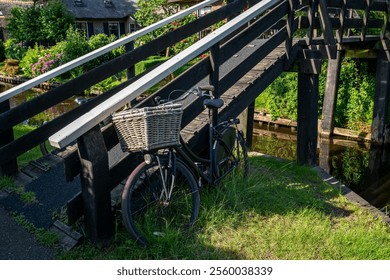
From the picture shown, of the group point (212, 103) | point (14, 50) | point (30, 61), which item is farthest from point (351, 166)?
point (14, 50)

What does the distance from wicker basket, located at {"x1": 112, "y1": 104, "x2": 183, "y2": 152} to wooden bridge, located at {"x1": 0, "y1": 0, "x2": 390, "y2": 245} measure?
13cm

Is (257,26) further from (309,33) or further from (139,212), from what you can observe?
(139,212)

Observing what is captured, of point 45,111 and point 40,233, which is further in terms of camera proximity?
point 45,111

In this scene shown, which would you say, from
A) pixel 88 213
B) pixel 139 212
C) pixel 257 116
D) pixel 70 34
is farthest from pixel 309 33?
pixel 70 34

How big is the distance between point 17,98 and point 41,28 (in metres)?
13.2

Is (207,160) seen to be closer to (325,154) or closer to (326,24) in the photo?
(326,24)

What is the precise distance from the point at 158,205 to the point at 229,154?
1205 mm

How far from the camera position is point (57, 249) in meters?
2.81

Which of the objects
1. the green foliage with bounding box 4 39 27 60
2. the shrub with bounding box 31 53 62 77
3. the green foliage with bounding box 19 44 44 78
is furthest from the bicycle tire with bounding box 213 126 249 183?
the green foliage with bounding box 4 39 27 60

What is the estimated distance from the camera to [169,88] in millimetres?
3400

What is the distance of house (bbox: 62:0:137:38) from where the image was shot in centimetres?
3353

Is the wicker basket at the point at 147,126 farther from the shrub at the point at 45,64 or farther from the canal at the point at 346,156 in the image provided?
the shrub at the point at 45,64

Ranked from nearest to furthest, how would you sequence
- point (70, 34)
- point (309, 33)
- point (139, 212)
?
point (139, 212), point (309, 33), point (70, 34)

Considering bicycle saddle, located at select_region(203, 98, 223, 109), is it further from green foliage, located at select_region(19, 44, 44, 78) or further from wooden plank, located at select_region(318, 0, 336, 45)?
green foliage, located at select_region(19, 44, 44, 78)
